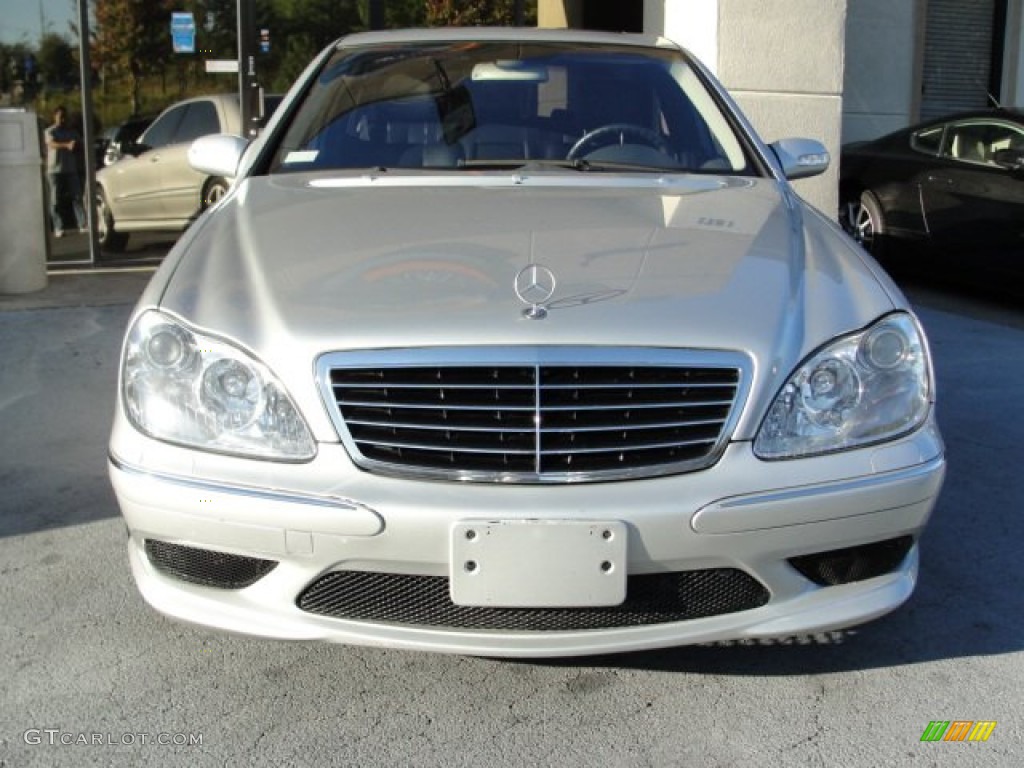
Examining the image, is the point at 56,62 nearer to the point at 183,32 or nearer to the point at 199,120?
the point at 183,32

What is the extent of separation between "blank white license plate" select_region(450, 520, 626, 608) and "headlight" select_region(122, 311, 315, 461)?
0.42 m

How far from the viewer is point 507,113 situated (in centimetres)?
400

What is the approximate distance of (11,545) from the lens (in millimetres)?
3693

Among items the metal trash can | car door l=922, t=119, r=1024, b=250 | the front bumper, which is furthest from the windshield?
car door l=922, t=119, r=1024, b=250

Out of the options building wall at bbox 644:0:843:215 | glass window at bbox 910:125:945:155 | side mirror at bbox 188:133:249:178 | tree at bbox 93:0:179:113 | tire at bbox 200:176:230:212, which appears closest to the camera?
side mirror at bbox 188:133:249:178

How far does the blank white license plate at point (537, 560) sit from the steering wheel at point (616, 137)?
189 cm

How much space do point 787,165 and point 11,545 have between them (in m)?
2.92

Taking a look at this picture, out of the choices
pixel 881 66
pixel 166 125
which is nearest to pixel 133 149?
pixel 166 125

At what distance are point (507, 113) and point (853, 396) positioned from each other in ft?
6.16

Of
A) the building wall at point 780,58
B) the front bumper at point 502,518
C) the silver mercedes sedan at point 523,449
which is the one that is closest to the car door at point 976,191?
the building wall at point 780,58

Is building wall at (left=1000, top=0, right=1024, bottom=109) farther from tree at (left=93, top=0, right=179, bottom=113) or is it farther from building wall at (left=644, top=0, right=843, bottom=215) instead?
tree at (left=93, top=0, right=179, bottom=113)

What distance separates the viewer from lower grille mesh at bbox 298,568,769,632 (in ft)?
8.19

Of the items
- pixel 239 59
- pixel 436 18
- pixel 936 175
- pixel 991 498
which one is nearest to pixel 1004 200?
pixel 936 175

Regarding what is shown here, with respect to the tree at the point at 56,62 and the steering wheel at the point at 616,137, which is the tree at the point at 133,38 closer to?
the tree at the point at 56,62
